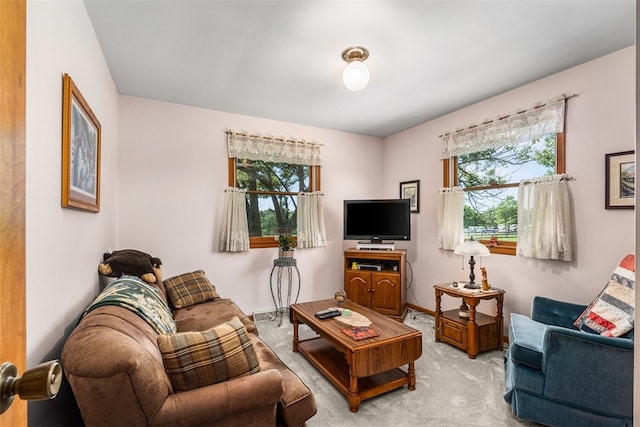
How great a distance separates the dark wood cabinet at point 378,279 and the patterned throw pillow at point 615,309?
1760 millimetres

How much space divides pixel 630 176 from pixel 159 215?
4.26 m

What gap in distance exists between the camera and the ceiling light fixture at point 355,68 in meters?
2.19

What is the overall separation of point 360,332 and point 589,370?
4.24ft

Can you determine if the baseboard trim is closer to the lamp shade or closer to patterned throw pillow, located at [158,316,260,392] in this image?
the lamp shade

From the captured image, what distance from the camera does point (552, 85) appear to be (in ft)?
8.70

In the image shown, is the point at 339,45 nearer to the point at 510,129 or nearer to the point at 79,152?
the point at 79,152

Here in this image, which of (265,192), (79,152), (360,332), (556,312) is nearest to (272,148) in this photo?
(265,192)

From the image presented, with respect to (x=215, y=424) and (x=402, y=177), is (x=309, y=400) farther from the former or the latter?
(x=402, y=177)

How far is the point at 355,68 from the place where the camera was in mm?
2189

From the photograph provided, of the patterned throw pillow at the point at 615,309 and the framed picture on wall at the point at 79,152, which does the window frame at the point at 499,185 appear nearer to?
the patterned throw pillow at the point at 615,309

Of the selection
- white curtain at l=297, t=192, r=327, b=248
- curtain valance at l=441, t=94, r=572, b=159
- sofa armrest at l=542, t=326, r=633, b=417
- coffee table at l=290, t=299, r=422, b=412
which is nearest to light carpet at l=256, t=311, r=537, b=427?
coffee table at l=290, t=299, r=422, b=412

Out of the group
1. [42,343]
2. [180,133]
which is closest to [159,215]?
[180,133]

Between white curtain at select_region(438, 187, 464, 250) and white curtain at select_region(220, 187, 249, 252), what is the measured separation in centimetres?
242

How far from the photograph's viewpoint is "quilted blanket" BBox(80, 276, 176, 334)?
147 centimetres
